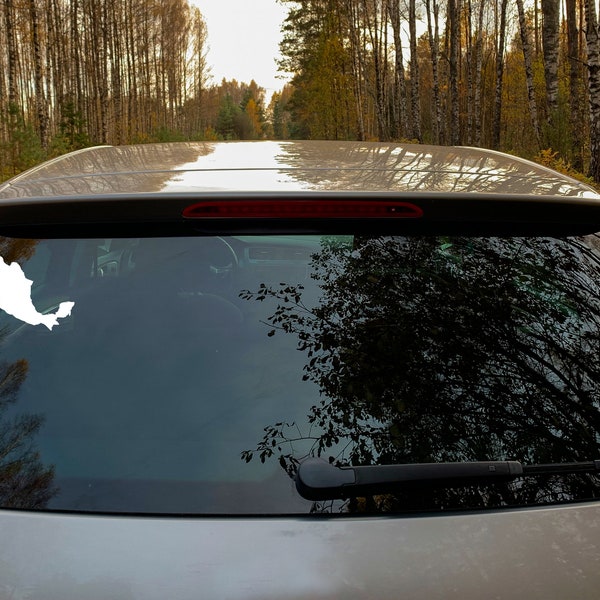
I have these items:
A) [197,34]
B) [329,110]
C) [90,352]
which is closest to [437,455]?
[90,352]

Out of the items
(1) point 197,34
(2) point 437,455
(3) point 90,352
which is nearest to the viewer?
(2) point 437,455

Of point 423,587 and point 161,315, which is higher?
point 161,315

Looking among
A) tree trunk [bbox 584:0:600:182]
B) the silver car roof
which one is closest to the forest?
tree trunk [bbox 584:0:600:182]

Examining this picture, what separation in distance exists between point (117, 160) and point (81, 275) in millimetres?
445

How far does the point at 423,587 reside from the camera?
88 cm

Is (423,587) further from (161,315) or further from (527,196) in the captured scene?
(527,196)

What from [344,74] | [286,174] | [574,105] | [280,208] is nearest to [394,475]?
[280,208]

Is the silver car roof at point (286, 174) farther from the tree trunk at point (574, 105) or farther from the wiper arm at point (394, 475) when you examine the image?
the tree trunk at point (574, 105)

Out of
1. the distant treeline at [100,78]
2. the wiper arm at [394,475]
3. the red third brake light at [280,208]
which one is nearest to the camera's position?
the wiper arm at [394,475]

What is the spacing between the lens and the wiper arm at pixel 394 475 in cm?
103

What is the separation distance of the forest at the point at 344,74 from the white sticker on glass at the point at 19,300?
41.3 feet

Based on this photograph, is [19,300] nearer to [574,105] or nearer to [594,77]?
[594,77]

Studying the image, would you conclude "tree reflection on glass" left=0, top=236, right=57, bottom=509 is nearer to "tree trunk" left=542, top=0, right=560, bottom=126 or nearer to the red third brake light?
the red third brake light

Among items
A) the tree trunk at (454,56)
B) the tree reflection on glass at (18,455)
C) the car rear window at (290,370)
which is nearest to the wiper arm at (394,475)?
the car rear window at (290,370)
